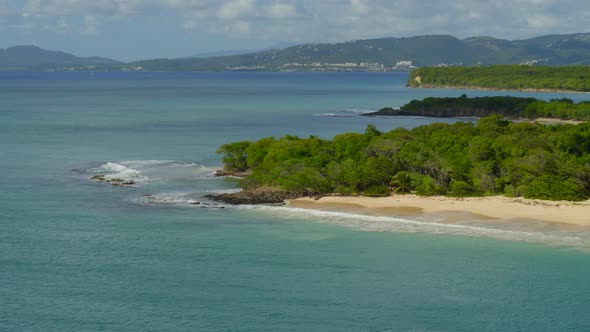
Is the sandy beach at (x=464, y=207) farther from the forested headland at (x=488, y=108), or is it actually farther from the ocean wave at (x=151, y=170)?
the forested headland at (x=488, y=108)

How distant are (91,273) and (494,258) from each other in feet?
49.5

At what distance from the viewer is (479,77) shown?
175 metres

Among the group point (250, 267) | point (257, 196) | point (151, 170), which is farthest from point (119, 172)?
point (250, 267)

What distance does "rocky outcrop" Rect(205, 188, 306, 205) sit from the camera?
40.4m

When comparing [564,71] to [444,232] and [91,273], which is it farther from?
[91,273]

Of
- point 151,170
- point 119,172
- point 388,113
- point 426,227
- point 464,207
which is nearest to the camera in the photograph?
point 426,227

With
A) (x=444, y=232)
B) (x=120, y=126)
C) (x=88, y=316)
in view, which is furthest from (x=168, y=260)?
(x=120, y=126)

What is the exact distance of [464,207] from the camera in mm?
38406

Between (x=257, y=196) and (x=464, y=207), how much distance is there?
1068 centimetres

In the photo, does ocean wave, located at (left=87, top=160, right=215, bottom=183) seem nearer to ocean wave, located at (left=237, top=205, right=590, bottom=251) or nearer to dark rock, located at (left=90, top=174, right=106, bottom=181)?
dark rock, located at (left=90, top=174, right=106, bottom=181)

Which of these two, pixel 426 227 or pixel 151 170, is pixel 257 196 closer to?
pixel 426 227

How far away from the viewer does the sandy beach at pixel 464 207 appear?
36.2 meters

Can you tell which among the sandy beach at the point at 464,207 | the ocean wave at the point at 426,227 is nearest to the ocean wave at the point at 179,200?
the ocean wave at the point at 426,227

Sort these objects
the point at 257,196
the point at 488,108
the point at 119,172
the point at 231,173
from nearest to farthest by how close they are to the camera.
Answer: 1. the point at 257,196
2. the point at 231,173
3. the point at 119,172
4. the point at 488,108
